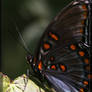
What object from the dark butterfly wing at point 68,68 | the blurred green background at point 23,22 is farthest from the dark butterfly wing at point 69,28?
the blurred green background at point 23,22

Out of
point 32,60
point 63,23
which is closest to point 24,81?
point 32,60

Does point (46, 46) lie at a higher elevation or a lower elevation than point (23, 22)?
lower

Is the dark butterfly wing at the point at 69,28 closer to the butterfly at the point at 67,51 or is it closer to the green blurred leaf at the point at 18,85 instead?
the butterfly at the point at 67,51

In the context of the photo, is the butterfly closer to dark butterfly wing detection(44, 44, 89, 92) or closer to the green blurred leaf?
dark butterfly wing detection(44, 44, 89, 92)

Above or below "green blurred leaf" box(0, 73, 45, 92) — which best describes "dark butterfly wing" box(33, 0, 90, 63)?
above

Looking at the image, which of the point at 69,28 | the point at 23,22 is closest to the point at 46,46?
the point at 69,28

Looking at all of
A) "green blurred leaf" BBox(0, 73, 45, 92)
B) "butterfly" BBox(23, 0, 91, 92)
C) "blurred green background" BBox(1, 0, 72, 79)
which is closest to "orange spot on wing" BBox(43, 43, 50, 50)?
"butterfly" BBox(23, 0, 91, 92)

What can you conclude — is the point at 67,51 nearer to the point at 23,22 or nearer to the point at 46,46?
the point at 46,46
